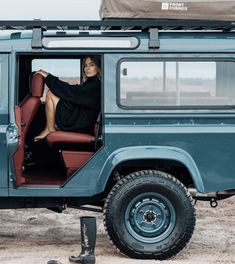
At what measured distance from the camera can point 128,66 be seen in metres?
7.67

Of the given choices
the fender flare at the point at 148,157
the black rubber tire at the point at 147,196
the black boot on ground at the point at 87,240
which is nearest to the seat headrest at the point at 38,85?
the fender flare at the point at 148,157

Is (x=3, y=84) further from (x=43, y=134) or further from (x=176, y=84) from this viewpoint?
(x=176, y=84)

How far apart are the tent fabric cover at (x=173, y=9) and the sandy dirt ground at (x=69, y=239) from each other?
2284 mm

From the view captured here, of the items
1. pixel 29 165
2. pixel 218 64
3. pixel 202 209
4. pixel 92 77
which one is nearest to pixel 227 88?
pixel 218 64

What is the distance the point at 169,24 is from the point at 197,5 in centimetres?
34

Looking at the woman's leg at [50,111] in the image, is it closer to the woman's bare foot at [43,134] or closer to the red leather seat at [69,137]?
the woman's bare foot at [43,134]

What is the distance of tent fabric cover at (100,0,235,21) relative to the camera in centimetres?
767

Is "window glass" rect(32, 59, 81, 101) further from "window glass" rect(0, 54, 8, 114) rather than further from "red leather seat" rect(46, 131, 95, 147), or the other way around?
"window glass" rect(0, 54, 8, 114)

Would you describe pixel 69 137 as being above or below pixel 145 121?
below

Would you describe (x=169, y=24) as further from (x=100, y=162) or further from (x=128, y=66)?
(x=100, y=162)

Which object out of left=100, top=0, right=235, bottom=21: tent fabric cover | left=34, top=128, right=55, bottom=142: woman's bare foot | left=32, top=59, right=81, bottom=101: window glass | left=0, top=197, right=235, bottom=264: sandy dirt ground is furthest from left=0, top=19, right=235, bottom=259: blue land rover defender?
left=32, top=59, right=81, bottom=101: window glass

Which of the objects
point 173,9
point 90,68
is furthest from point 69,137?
point 173,9

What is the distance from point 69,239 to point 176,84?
2.20m

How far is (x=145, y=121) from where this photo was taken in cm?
761
